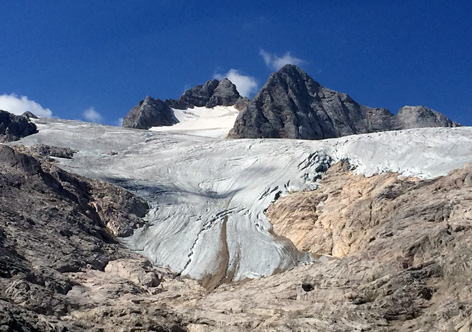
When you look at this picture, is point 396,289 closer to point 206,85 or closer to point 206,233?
point 206,233

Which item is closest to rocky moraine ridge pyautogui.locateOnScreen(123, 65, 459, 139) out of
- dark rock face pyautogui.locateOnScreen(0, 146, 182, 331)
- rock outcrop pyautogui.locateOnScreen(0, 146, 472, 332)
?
dark rock face pyautogui.locateOnScreen(0, 146, 182, 331)

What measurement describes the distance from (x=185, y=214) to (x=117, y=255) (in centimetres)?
847

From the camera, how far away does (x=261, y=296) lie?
21109mm

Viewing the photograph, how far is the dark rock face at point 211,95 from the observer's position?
5359 inches

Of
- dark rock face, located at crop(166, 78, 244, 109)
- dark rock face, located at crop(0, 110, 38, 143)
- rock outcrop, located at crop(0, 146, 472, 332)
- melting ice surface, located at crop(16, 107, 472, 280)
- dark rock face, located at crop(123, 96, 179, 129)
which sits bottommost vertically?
rock outcrop, located at crop(0, 146, 472, 332)

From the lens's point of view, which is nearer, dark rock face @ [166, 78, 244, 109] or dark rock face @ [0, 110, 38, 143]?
dark rock face @ [0, 110, 38, 143]

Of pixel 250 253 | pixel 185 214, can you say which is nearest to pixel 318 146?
pixel 185 214

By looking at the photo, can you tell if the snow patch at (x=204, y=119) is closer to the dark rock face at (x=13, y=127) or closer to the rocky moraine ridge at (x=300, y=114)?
the rocky moraine ridge at (x=300, y=114)

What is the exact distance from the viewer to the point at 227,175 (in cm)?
4528

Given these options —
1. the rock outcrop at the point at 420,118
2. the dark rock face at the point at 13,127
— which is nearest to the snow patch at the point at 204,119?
the rock outcrop at the point at 420,118

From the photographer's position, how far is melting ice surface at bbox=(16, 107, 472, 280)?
3052cm

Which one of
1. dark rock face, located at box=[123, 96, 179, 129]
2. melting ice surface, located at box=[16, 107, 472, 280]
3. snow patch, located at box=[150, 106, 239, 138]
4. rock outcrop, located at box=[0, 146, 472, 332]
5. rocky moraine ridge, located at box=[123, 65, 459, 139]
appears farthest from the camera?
snow patch, located at box=[150, 106, 239, 138]

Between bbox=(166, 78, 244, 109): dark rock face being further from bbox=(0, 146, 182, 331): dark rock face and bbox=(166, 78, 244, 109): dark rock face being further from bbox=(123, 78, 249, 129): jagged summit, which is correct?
bbox=(0, 146, 182, 331): dark rock face

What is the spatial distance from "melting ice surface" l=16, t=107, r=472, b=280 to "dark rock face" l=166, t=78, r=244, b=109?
248 feet
